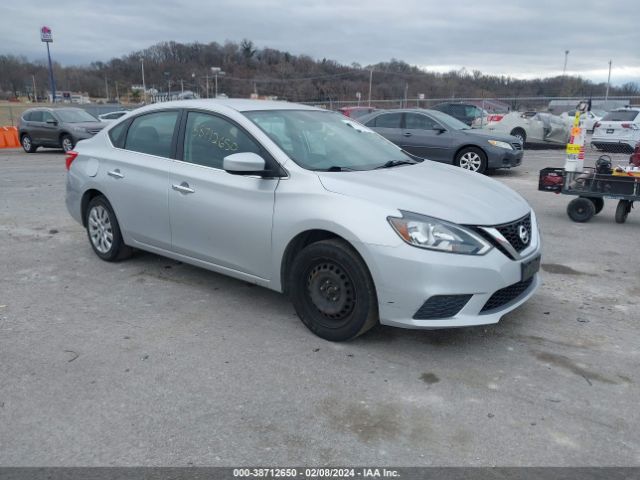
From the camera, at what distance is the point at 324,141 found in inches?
184

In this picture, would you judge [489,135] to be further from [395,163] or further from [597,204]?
[395,163]

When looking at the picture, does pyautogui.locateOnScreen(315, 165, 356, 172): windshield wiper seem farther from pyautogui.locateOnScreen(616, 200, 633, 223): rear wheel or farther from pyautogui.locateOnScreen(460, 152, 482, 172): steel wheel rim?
pyautogui.locateOnScreen(460, 152, 482, 172): steel wheel rim

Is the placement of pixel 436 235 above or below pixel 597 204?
above

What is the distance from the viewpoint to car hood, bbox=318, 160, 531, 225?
371 cm

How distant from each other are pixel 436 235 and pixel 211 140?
7.16 feet

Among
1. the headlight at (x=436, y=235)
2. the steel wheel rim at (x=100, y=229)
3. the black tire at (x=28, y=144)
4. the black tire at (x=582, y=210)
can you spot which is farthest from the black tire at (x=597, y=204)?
the black tire at (x=28, y=144)

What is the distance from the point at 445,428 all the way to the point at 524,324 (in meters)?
1.68

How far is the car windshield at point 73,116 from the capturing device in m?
18.2

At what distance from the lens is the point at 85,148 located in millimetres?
5930

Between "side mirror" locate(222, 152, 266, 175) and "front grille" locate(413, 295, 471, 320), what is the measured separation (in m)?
1.54

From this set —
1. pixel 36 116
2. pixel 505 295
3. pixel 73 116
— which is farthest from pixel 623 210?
pixel 36 116

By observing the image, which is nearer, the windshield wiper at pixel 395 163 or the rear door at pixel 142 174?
the windshield wiper at pixel 395 163

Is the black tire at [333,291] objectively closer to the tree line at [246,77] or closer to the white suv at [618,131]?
the white suv at [618,131]

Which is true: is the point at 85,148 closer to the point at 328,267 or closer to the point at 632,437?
the point at 328,267
